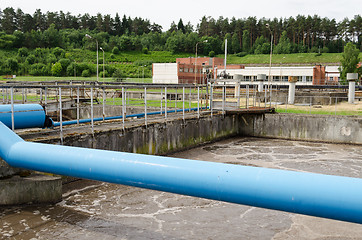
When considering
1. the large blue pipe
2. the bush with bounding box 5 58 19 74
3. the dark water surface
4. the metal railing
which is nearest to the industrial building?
the metal railing

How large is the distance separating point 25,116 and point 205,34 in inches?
6506

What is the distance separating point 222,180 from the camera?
454 centimetres

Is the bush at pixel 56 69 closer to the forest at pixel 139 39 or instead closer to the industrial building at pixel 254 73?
the forest at pixel 139 39

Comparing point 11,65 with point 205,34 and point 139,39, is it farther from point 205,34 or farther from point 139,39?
point 205,34

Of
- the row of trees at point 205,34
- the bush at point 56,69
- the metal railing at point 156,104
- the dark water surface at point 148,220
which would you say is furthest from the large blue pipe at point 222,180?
the row of trees at point 205,34

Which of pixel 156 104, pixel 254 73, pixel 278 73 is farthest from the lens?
pixel 254 73

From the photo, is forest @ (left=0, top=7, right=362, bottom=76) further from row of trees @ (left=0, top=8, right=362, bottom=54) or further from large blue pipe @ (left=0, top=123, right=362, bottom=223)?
large blue pipe @ (left=0, top=123, right=362, bottom=223)

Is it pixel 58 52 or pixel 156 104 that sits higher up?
pixel 58 52

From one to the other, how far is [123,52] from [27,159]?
125 m

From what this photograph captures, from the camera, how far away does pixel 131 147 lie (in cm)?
1313

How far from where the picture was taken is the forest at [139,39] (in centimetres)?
10612

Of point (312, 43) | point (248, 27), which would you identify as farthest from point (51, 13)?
point (312, 43)

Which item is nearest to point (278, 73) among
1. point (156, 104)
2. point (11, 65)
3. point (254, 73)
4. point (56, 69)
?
point (254, 73)

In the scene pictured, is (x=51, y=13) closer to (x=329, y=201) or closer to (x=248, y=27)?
(x=248, y=27)
